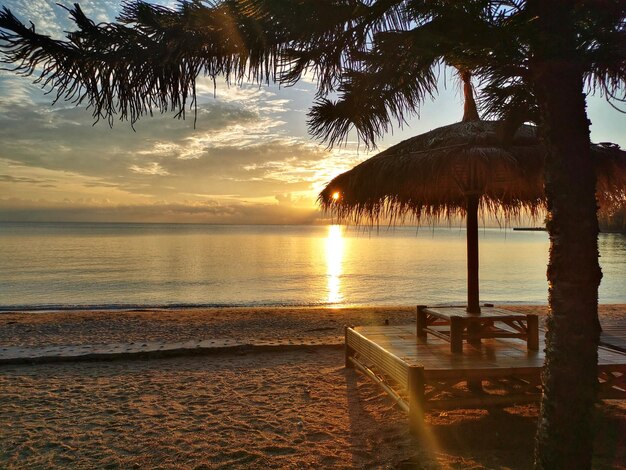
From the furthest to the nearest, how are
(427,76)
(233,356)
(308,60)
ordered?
(233,356) → (427,76) → (308,60)

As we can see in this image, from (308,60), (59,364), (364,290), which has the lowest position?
(364,290)

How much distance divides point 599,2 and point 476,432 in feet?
11.5

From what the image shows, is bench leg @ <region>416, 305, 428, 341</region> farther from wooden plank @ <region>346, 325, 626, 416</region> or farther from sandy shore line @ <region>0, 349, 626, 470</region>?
sandy shore line @ <region>0, 349, 626, 470</region>

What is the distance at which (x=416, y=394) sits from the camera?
404cm

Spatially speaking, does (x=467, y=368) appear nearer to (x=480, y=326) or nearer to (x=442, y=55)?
(x=480, y=326)

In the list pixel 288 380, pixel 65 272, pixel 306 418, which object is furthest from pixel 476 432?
pixel 65 272

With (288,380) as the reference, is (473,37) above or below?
above

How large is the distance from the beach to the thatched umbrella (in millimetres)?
1657

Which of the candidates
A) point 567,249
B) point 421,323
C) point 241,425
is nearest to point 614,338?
point 421,323

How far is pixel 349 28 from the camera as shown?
8.22 feet

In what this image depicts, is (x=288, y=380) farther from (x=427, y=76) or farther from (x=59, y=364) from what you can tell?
(x=427, y=76)

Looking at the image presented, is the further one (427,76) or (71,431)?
(71,431)

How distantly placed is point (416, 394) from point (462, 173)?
232cm

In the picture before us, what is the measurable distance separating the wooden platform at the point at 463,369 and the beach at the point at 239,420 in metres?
0.29
